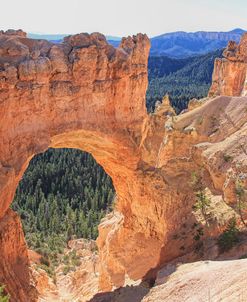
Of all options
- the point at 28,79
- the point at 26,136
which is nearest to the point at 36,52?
the point at 28,79

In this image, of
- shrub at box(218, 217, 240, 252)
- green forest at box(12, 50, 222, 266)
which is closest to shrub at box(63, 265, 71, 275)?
green forest at box(12, 50, 222, 266)

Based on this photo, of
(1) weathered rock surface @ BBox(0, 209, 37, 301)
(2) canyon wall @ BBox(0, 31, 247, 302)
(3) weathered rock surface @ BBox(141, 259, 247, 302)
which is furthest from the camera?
(2) canyon wall @ BBox(0, 31, 247, 302)

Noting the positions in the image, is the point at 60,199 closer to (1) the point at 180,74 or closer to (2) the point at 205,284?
(2) the point at 205,284

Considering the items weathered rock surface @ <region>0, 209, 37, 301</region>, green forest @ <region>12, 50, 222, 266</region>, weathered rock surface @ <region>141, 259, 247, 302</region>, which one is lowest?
green forest @ <region>12, 50, 222, 266</region>

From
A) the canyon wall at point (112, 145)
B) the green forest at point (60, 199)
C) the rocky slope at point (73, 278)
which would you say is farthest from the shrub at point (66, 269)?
the canyon wall at point (112, 145)

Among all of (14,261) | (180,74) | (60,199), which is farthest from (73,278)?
(180,74)

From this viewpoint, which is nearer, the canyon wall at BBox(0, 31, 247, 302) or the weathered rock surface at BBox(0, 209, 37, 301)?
the weathered rock surface at BBox(0, 209, 37, 301)

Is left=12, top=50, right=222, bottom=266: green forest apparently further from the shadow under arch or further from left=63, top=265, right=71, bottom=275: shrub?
the shadow under arch

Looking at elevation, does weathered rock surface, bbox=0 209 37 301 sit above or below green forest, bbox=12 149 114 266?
above
